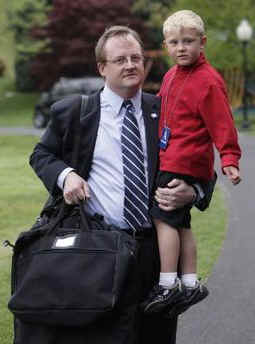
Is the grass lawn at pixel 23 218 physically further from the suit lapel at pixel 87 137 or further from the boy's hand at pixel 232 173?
the boy's hand at pixel 232 173

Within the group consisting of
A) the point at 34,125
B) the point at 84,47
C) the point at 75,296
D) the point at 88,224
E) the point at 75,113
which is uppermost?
the point at 75,113

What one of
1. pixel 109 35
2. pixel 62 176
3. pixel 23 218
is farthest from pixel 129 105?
pixel 23 218

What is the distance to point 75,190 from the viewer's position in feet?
11.5

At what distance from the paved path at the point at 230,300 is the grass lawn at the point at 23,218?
0.13m

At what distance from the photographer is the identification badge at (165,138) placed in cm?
376

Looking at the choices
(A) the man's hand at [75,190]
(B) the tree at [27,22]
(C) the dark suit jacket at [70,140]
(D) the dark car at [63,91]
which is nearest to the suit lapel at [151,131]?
(C) the dark suit jacket at [70,140]

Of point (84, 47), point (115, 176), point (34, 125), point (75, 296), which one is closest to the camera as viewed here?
point (75, 296)

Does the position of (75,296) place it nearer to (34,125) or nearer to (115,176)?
(115,176)

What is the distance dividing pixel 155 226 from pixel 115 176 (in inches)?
12.8

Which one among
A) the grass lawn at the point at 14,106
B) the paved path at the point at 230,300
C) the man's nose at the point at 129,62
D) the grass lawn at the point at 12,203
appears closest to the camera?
the man's nose at the point at 129,62

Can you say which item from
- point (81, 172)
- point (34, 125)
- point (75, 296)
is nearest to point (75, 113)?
point (81, 172)

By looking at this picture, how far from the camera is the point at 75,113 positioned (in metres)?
3.68

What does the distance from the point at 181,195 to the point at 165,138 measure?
26 cm

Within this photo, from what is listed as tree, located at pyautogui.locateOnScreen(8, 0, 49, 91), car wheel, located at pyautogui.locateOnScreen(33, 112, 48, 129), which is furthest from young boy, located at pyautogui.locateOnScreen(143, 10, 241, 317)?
tree, located at pyautogui.locateOnScreen(8, 0, 49, 91)
